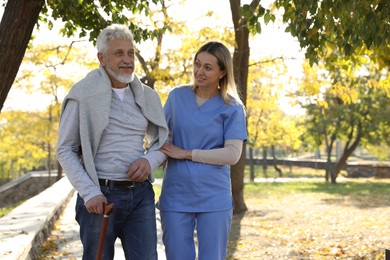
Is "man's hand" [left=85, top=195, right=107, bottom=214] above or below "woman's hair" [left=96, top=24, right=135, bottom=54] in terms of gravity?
below

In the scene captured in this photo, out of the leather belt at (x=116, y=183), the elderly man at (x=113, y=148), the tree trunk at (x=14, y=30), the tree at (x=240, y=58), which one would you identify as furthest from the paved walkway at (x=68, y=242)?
the leather belt at (x=116, y=183)

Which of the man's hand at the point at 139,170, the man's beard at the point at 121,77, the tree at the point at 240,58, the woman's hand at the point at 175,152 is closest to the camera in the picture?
the man's hand at the point at 139,170

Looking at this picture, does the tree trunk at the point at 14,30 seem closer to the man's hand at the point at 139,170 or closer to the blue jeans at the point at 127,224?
the blue jeans at the point at 127,224

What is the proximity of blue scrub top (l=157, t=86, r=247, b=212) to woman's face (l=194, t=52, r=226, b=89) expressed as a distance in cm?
14

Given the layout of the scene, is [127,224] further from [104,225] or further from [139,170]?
[139,170]

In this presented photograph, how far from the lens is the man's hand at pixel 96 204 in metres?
3.39

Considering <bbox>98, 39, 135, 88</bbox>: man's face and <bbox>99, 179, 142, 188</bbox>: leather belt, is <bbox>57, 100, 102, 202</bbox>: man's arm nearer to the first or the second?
<bbox>99, 179, 142, 188</bbox>: leather belt

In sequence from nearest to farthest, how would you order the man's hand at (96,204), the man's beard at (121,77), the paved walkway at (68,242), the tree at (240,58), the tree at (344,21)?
the man's hand at (96,204) → the man's beard at (121,77) → the tree at (344,21) → the paved walkway at (68,242) → the tree at (240,58)

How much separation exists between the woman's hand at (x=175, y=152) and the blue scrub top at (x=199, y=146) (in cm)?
9

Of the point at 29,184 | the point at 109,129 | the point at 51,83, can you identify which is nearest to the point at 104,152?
the point at 109,129

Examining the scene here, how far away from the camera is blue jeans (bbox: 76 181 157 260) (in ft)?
11.6

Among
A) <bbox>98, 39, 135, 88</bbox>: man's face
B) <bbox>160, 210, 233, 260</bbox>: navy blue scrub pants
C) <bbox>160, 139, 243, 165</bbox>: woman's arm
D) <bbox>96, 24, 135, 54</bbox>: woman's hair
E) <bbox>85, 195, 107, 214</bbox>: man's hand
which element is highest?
<bbox>96, 24, 135, 54</bbox>: woman's hair

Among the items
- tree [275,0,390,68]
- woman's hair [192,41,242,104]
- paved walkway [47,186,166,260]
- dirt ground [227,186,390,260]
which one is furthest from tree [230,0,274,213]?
woman's hair [192,41,242,104]

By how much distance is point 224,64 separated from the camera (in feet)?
13.0
